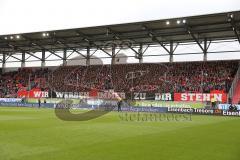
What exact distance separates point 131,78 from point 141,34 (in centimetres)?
697

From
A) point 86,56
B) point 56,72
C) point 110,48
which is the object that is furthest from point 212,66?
point 56,72

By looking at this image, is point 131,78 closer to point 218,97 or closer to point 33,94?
point 218,97

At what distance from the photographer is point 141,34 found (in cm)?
5238

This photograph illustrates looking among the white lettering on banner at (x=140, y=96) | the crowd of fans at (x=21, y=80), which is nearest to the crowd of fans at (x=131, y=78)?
the crowd of fans at (x=21, y=80)

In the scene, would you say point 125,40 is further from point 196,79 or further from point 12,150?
point 12,150

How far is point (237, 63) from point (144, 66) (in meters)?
14.1

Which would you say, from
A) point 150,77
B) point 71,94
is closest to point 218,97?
point 150,77

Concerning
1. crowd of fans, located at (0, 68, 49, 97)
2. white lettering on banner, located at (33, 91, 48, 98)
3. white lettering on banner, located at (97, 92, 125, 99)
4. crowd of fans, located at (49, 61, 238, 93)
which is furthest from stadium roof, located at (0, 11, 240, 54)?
white lettering on banner, located at (33, 91, 48, 98)

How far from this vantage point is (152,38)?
52156mm

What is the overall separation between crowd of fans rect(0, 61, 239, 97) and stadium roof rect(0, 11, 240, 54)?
383cm

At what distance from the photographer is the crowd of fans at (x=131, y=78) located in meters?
48.2

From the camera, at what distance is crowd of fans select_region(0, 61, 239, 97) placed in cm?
4822

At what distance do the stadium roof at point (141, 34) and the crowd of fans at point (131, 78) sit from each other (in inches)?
151

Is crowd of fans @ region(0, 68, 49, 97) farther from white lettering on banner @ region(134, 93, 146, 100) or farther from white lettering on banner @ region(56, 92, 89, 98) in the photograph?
white lettering on banner @ region(134, 93, 146, 100)
